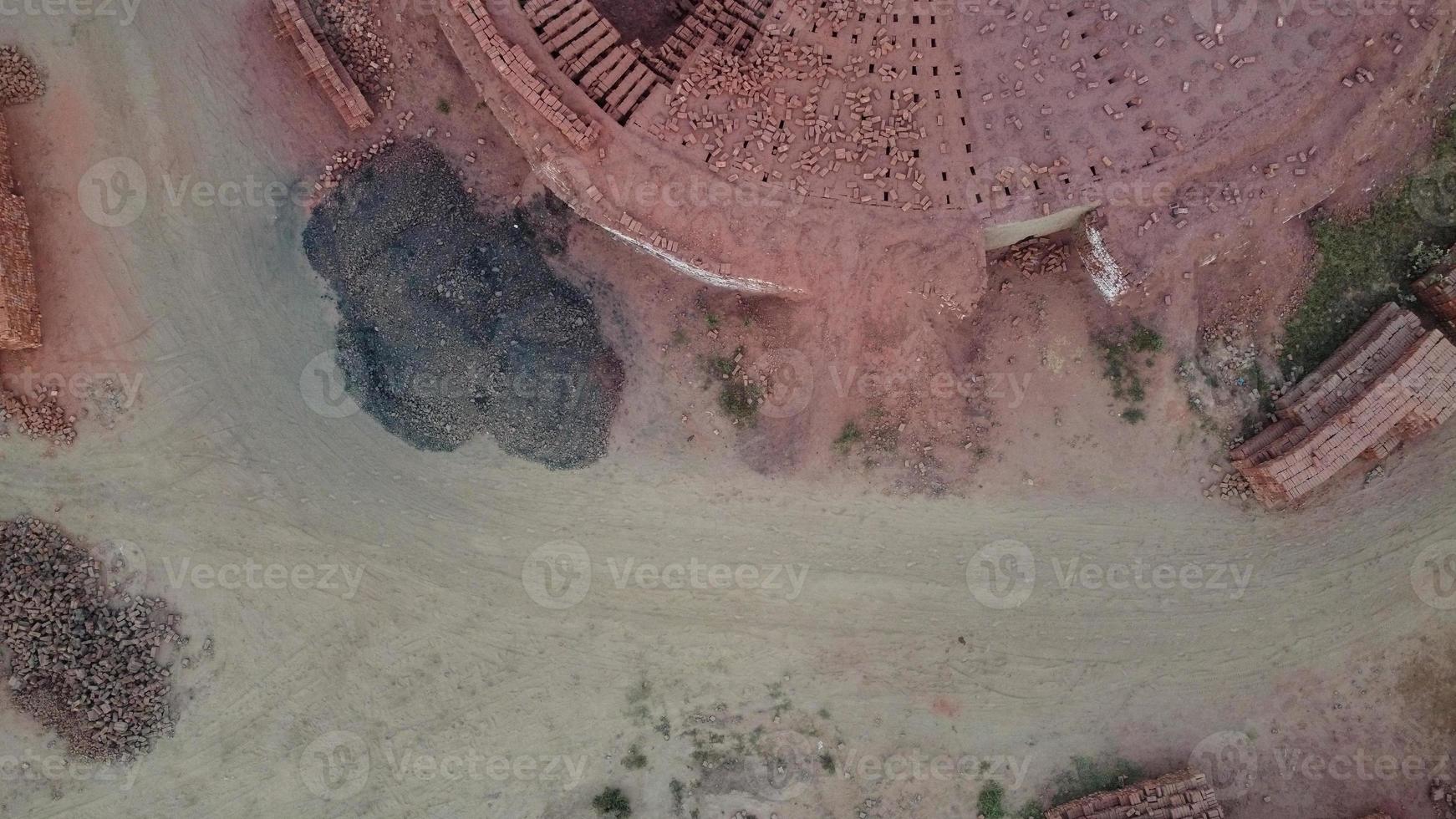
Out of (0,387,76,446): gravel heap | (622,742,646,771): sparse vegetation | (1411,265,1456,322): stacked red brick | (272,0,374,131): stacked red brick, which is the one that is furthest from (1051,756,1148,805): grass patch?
(0,387,76,446): gravel heap

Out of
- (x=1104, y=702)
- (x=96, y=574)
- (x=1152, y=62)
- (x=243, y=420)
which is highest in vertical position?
(x=1152, y=62)

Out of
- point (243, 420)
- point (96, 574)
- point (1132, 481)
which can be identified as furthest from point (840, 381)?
point (96, 574)

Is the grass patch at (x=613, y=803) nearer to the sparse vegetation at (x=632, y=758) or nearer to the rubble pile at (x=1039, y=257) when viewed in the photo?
the sparse vegetation at (x=632, y=758)

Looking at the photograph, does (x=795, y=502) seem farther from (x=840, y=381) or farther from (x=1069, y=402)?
(x=1069, y=402)

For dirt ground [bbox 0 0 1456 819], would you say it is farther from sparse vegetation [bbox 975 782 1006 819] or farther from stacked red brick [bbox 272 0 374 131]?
stacked red brick [bbox 272 0 374 131]

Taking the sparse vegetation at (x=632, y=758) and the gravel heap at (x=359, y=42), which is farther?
the sparse vegetation at (x=632, y=758)

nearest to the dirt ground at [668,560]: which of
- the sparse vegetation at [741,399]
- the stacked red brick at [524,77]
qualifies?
the sparse vegetation at [741,399]

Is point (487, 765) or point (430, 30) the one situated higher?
point (430, 30)
